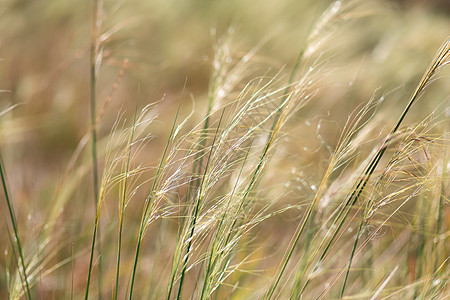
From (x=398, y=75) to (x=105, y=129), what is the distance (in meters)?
1.15

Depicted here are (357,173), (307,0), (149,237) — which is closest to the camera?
(357,173)

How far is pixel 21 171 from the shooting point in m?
1.69

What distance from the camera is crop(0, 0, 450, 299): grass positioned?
680 mm

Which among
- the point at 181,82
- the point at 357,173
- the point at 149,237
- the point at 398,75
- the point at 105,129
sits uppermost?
the point at 357,173

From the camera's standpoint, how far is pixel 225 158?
3.01 feet

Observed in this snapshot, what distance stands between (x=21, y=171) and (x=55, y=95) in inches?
19.7

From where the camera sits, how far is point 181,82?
7.10 ft

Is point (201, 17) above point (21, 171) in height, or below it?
above

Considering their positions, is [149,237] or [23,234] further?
[149,237]

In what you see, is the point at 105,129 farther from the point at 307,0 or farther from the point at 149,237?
the point at 307,0

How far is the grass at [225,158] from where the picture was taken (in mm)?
680

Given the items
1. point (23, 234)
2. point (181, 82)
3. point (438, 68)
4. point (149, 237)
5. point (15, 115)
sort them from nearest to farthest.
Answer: point (438, 68), point (23, 234), point (149, 237), point (15, 115), point (181, 82)

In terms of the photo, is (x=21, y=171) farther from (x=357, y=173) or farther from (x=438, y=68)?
(x=438, y=68)

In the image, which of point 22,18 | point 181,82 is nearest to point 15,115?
point 22,18
